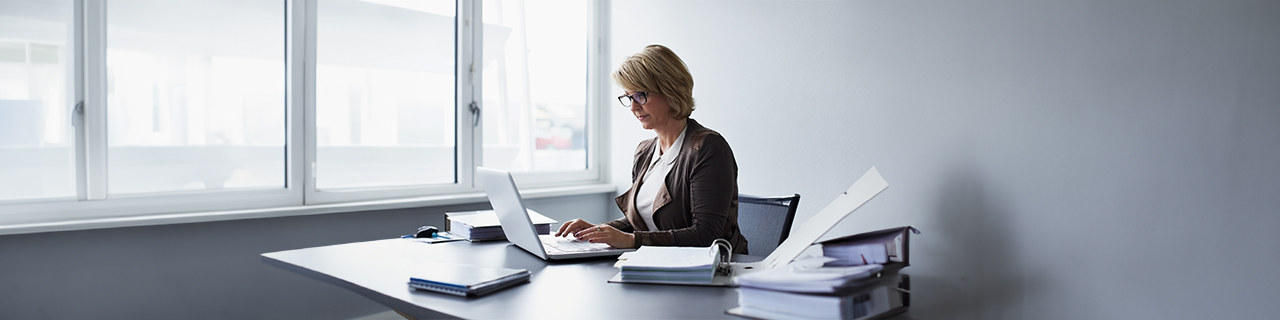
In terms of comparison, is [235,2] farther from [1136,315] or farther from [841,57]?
[1136,315]

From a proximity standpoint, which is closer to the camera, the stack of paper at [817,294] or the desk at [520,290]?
the stack of paper at [817,294]

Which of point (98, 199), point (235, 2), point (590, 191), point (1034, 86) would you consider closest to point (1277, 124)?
point (1034, 86)

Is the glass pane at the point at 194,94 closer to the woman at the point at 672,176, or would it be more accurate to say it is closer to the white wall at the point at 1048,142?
the woman at the point at 672,176

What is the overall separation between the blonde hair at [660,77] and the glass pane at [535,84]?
4.41 feet

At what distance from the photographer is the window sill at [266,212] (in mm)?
1995

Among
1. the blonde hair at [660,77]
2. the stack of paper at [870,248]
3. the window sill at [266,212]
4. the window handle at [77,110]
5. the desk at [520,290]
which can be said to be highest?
the blonde hair at [660,77]

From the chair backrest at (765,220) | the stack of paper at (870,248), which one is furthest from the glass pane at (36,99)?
the stack of paper at (870,248)

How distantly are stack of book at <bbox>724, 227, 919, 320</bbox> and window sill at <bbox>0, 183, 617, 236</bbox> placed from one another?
1.93 metres

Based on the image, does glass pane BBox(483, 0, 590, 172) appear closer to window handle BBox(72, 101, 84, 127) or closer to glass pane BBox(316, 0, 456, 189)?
glass pane BBox(316, 0, 456, 189)

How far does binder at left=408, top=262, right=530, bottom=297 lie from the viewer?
3.86ft

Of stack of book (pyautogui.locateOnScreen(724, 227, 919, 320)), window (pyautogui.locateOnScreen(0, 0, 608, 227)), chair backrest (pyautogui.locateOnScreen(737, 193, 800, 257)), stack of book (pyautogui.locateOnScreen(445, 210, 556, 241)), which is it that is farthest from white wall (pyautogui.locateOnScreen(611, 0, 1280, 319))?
window (pyautogui.locateOnScreen(0, 0, 608, 227))

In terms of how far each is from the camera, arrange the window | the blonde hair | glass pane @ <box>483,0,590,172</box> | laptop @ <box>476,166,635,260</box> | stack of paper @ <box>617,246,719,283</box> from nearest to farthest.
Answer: stack of paper @ <box>617,246,719,283</box>
laptop @ <box>476,166,635,260</box>
the blonde hair
the window
glass pane @ <box>483,0,590,172</box>

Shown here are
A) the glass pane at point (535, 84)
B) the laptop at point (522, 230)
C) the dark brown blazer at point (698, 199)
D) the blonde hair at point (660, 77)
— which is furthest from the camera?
the glass pane at point (535, 84)

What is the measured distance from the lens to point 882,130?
2.26 meters
